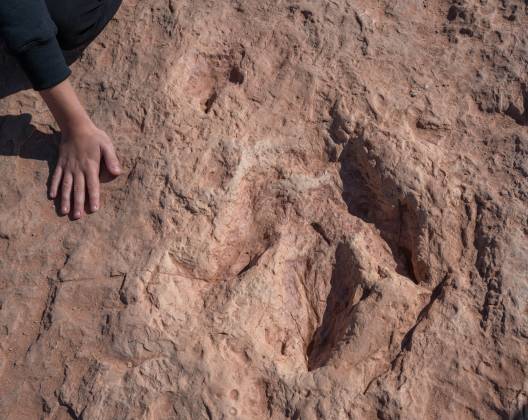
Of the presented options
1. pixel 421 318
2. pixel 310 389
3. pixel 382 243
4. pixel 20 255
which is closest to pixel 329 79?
pixel 382 243

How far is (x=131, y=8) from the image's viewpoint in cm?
213

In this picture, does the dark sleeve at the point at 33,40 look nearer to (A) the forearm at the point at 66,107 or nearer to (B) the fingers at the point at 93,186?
(A) the forearm at the point at 66,107

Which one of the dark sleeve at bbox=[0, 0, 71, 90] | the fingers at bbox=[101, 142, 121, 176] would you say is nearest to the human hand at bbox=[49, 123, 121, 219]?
the fingers at bbox=[101, 142, 121, 176]

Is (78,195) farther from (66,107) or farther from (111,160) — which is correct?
(66,107)

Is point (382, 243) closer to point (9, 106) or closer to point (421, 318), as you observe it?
point (421, 318)

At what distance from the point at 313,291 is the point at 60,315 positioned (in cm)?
70

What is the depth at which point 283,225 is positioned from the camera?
1.69m

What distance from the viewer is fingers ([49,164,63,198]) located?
179 cm

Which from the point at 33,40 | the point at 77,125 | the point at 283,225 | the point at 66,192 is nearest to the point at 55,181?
the point at 66,192

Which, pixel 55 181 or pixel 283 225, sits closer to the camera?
pixel 283 225

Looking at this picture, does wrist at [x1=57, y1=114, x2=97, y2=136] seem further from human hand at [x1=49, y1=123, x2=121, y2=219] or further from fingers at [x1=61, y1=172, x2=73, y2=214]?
fingers at [x1=61, y1=172, x2=73, y2=214]

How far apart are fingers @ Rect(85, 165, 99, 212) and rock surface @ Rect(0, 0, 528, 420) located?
0.03 m

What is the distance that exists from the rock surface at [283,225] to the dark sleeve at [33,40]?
19 centimetres

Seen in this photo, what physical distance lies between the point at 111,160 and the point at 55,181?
0.62 ft
